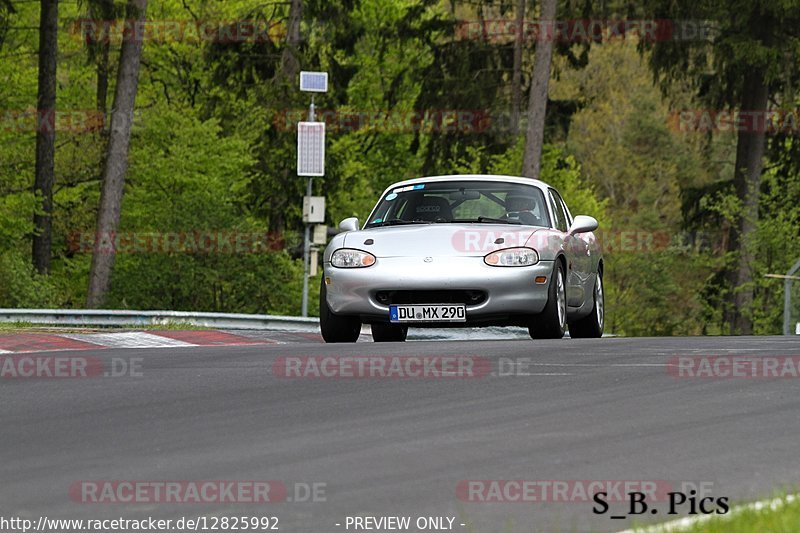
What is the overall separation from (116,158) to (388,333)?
18.3 metres

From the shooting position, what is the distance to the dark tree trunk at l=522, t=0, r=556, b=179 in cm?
3719

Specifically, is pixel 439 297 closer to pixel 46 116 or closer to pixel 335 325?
pixel 335 325

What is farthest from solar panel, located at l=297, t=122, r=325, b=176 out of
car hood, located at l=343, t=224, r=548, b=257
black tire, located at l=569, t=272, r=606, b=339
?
car hood, located at l=343, t=224, r=548, b=257

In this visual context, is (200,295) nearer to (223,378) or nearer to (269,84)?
(269,84)

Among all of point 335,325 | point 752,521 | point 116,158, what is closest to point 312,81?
point 116,158

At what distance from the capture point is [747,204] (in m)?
39.9

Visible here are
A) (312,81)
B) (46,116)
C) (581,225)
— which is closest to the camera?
(581,225)

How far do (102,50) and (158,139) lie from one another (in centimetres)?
817

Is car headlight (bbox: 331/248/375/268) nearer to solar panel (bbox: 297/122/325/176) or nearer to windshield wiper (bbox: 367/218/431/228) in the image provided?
windshield wiper (bbox: 367/218/431/228)

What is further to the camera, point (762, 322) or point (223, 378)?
point (762, 322)

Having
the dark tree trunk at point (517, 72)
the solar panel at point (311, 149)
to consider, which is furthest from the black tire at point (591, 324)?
the dark tree trunk at point (517, 72)

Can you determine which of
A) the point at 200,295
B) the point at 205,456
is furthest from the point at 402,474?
the point at 200,295

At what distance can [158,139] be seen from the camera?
42.7 metres

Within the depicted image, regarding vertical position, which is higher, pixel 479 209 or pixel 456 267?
pixel 479 209
